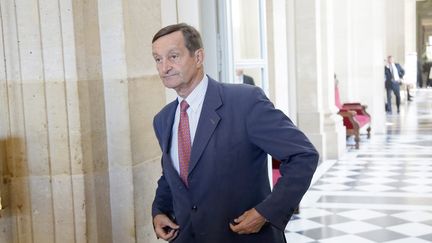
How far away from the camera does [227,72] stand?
408 cm

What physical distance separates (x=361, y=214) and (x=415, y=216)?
1.80ft

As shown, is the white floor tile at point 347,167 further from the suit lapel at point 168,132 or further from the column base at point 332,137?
the suit lapel at point 168,132

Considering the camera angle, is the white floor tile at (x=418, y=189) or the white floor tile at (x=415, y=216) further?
the white floor tile at (x=418, y=189)

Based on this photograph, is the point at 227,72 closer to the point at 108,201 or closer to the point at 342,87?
the point at 108,201

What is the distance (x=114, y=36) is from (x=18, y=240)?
1.11 metres

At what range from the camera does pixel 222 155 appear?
2.10 metres

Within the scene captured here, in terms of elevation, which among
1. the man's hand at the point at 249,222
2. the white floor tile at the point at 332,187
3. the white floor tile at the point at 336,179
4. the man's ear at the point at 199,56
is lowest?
the white floor tile at the point at 332,187

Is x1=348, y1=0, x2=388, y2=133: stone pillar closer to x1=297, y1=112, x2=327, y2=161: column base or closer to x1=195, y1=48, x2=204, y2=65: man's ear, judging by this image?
x1=297, y1=112, x2=327, y2=161: column base

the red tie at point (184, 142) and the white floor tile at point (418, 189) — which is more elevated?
the red tie at point (184, 142)

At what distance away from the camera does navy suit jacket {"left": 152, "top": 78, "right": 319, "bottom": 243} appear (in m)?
2.03

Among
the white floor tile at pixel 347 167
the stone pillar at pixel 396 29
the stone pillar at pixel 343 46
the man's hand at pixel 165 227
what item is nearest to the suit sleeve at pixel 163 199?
the man's hand at pixel 165 227

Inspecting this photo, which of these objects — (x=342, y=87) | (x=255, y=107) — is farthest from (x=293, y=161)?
(x=342, y=87)

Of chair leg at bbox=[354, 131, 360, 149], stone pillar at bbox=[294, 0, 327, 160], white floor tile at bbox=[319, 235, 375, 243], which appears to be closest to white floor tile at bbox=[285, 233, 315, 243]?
white floor tile at bbox=[319, 235, 375, 243]

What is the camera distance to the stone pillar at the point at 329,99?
10.1m
